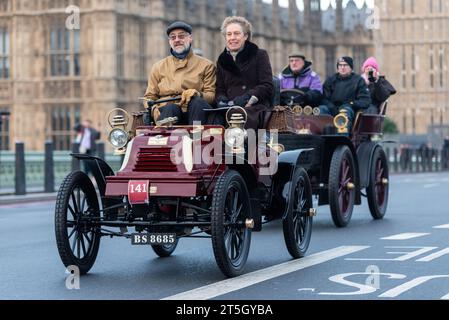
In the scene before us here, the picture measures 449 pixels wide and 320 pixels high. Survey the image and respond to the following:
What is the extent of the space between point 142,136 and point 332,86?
22.6 ft

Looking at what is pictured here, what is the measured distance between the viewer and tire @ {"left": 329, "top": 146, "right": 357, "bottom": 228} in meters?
14.4

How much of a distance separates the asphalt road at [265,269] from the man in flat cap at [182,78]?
134 cm

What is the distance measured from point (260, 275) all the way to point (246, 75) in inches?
77.7

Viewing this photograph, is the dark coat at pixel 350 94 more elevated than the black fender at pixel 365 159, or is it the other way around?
the dark coat at pixel 350 94

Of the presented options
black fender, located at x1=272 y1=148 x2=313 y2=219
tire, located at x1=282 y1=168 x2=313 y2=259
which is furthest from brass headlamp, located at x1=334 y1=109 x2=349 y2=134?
black fender, located at x1=272 y1=148 x2=313 y2=219

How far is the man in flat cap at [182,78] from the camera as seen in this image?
10.3 metres

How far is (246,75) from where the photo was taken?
10.8 m

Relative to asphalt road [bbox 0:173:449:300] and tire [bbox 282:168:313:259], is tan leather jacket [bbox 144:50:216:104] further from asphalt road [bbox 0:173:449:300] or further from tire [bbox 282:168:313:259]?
asphalt road [bbox 0:173:449:300]

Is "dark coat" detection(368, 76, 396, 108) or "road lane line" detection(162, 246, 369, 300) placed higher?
"dark coat" detection(368, 76, 396, 108)

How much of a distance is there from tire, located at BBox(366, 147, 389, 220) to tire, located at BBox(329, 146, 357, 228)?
2.63 ft

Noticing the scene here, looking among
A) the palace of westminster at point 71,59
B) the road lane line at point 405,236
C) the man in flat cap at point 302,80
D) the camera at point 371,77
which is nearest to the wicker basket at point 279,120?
the road lane line at point 405,236

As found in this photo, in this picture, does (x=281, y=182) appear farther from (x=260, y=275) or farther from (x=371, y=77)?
(x=371, y=77)

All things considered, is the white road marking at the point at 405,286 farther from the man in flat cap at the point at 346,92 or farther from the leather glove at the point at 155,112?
the man in flat cap at the point at 346,92
